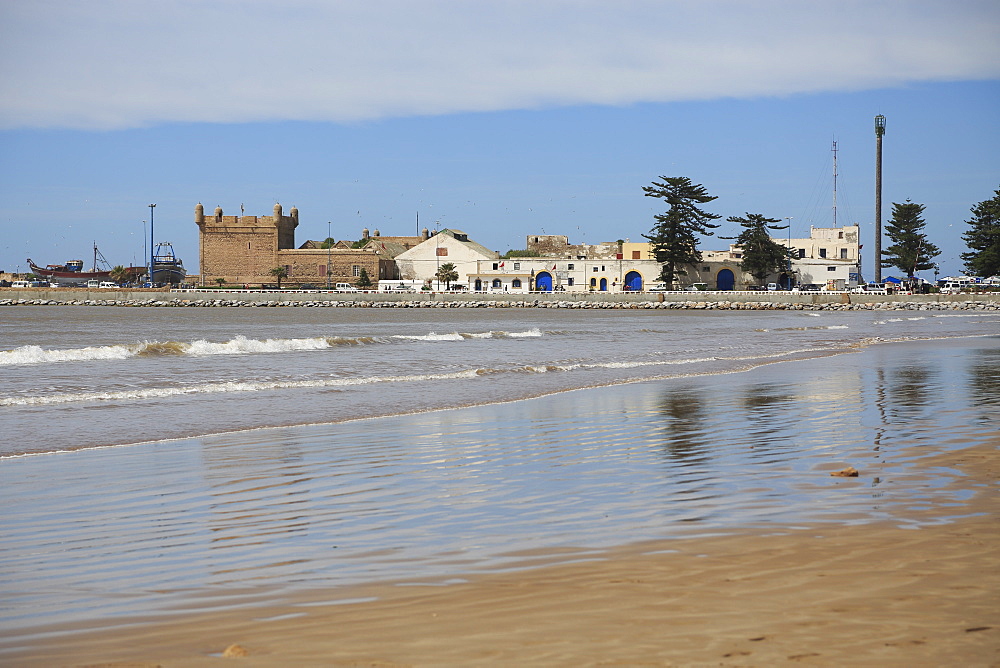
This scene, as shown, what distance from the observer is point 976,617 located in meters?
3.35

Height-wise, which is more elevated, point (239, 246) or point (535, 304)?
point (239, 246)

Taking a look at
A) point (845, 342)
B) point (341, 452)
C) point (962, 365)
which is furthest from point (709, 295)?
point (341, 452)

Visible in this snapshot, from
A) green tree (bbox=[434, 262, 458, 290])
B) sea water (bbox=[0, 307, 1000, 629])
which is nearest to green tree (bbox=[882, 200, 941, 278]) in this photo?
green tree (bbox=[434, 262, 458, 290])

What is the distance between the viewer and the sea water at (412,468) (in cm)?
443

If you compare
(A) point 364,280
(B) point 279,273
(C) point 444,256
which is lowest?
(A) point 364,280

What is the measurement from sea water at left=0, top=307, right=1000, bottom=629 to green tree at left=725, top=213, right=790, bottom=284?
231 feet

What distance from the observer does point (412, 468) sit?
705 cm

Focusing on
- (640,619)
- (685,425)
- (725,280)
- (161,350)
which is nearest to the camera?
(640,619)

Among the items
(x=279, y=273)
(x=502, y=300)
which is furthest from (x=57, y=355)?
(x=279, y=273)

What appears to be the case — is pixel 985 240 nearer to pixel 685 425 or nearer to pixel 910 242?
pixel 910 242

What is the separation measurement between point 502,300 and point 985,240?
4573 cm

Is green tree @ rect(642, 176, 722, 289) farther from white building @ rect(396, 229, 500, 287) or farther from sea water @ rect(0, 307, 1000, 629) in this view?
sea water @ rect(0, 307, 1000, 629)

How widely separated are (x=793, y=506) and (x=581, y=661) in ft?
9.09

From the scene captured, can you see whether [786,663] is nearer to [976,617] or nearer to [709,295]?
[976,617]
